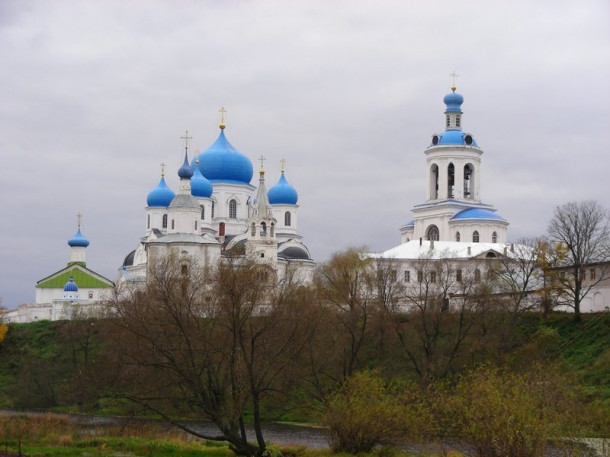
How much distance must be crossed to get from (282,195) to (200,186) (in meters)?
6.57

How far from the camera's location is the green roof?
72.0m

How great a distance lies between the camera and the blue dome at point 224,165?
6975cm

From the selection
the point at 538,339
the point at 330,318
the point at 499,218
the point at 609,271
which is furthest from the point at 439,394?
the point at 499,218

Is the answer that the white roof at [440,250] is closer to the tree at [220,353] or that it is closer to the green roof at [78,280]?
the green roof at [78,280]

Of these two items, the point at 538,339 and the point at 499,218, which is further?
the point at 499,218

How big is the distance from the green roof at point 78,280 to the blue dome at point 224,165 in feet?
31.2

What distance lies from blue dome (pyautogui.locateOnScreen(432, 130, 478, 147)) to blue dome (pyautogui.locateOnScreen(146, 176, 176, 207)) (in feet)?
54.1

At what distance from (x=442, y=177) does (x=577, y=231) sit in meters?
22.5

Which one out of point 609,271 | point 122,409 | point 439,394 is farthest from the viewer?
point 609,271

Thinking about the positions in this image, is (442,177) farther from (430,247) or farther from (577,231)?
(577,231)

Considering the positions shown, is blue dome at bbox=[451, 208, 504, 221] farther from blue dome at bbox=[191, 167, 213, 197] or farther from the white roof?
blue dome at bbox=[191, 167, 213, 197]

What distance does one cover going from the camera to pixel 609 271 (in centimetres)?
4656

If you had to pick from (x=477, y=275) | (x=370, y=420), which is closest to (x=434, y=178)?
(x=477, y=275)

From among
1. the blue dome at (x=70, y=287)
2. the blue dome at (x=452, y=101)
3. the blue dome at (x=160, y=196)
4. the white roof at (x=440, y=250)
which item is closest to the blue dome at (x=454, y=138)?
the blue dome at (x=452, y=101)
